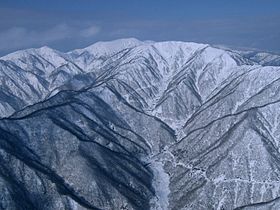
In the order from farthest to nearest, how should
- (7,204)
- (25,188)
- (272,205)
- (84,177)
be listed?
(84,177)
(25,188)
(7,204)
(272,205)

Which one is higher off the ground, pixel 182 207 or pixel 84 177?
pixel 84 177

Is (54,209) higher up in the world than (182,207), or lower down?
higher up

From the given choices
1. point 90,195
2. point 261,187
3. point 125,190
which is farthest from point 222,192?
point 90,195

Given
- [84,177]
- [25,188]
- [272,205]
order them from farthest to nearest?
[84,177] < [25,188] < [272,205]

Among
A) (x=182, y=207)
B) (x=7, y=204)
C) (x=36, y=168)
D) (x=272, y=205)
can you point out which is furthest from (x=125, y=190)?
(x=272, y=205)

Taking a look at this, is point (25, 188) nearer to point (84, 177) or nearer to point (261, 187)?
point (84, 177)

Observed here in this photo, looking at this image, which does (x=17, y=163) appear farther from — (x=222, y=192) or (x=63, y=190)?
(x=222, y=192)

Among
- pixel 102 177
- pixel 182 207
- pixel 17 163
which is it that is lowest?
pixel 182 207

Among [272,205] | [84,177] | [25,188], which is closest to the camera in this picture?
[272,205]

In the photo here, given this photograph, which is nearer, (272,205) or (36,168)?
(272,205)
